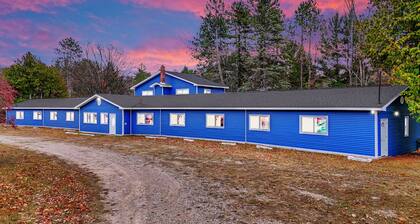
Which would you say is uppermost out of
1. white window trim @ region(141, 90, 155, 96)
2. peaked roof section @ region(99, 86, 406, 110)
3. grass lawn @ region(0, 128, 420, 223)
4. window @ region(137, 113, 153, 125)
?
white window trim @ region(141, 90, 155, 96)

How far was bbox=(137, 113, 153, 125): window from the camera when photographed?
3472 centimetres

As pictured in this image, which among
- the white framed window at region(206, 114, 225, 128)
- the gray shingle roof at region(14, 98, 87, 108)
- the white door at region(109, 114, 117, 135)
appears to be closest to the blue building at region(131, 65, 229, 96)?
the white door at region(109, 114, 117, 135)

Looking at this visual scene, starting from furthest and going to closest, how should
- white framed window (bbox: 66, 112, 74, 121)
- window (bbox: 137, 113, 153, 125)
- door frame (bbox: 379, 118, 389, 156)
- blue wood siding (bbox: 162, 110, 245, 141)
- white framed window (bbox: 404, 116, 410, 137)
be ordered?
1. white framed window (bbox: 66, 112, 74, 121)
2. window (bbox: 137, 113, 153, 125)
3. blue wood siding (bbox: 162, 110, 245, 141)
4. white framed window (bbox: 404, 116, 410, 137)
5. door frame (bbox: 379, 118, 389, 156)

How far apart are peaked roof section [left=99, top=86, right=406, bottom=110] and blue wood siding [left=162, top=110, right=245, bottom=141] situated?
732 millimetres

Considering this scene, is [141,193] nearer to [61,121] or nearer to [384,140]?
[384,140]

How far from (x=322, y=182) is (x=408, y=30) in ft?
54.5

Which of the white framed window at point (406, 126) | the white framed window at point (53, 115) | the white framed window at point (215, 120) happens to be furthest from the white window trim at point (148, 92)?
the white framed window at point (406, 126)

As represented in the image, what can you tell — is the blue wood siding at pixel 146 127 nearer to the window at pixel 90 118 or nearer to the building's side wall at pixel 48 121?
the window at pixel 90 118

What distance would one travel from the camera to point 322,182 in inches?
523

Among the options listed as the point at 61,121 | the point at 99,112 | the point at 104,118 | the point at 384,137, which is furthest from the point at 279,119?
the point at 61,121

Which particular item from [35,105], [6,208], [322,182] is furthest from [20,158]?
[35,105]

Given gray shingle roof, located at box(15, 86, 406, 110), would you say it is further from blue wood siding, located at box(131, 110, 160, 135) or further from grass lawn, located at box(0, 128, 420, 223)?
grass lawn, located at box(0, 128, 420, 223)

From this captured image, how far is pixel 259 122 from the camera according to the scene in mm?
25547

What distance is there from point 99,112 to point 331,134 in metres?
27.2
